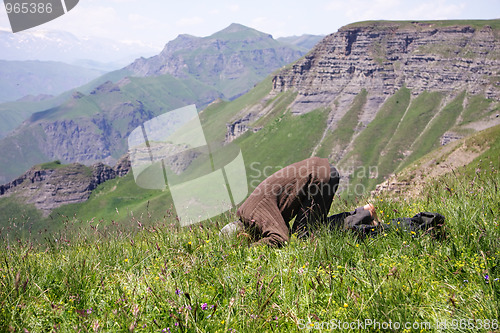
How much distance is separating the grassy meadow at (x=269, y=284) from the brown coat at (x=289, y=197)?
1.22 feet

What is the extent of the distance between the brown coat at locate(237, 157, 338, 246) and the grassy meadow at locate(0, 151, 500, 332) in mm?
371

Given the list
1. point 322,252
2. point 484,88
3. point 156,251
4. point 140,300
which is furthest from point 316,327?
point 484,88

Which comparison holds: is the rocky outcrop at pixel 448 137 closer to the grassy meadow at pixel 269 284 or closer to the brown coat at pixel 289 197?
the brown coat at pixel 289 197

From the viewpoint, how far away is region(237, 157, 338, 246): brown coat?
184 inches

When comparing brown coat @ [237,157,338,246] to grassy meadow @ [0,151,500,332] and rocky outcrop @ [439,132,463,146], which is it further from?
rocky outcrop @ [439,132,463,146]

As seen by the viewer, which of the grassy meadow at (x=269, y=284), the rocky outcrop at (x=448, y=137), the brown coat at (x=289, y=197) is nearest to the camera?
the grassy meadow at (x=269, y=284)

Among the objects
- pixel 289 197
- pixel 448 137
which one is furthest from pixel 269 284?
pixel 448 137

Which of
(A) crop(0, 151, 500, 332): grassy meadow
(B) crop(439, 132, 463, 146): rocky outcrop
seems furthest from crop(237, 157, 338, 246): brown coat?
(B) crop(439, 132, 463, 146): rocky outcrop

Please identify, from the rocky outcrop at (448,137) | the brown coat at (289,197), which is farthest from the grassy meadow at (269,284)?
the rocky outcrop at (448,137)

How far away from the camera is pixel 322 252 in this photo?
147 inches

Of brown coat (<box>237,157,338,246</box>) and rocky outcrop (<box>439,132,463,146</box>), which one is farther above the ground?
brown coat (<box>237,157,338,246</box>)

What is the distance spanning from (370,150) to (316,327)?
203340 millimetres

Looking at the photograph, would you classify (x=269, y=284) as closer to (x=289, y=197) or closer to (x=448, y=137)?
(x=289, y=197)

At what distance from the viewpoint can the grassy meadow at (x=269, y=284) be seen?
270cm
